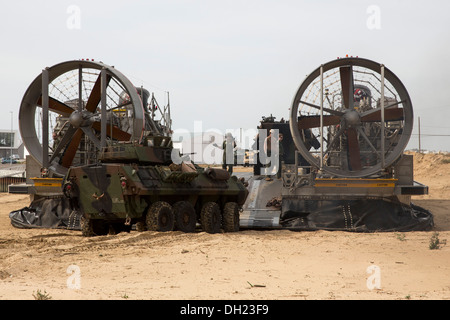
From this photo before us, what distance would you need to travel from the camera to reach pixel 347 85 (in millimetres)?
15578

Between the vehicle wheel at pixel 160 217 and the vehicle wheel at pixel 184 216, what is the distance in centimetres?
29

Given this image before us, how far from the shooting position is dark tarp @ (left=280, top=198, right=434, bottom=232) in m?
14.0

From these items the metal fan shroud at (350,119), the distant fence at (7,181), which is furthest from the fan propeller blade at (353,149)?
the distant fence at (7,181)

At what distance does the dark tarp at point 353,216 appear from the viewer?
14.0 m

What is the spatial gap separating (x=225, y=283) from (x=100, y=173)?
18.8 ft

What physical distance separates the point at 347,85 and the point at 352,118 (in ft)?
2.83

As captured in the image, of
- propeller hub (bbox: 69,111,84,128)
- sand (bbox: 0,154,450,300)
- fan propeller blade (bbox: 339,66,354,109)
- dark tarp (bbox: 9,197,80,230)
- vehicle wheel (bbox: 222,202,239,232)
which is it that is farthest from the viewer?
propeller hub (bbox: 69,111,84,128)

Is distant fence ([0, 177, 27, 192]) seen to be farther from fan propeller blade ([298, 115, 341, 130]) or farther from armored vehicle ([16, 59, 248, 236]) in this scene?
fan propeller blade ([298, 115, 341, 130])

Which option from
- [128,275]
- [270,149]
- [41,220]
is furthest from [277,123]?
[128,275]

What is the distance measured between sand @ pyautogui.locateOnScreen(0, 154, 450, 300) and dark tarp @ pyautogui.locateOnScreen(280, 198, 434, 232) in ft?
5.20

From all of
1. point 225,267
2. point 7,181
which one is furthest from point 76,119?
point 7,181

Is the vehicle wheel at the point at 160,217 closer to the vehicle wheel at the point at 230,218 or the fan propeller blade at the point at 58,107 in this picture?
the vehicle wheel at the point at 230,218

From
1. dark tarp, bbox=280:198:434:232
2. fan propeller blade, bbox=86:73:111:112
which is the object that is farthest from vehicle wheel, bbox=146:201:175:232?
fan propeller blade, bbox=86:73:111:112

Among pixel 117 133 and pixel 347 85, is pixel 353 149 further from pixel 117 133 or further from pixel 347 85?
pixel 117 133
